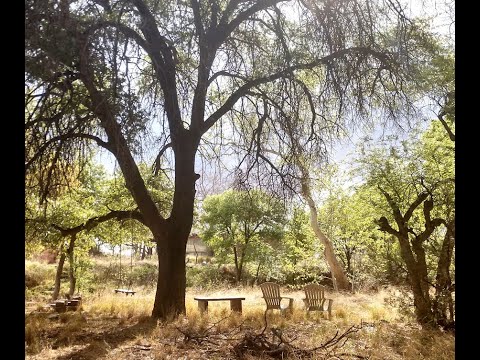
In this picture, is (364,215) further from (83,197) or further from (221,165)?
(83,197)

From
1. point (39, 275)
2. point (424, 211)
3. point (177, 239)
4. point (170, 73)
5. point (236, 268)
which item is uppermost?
point (170, 73)

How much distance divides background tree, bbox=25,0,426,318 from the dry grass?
1291mm

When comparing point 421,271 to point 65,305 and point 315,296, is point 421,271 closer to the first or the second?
point 315,296

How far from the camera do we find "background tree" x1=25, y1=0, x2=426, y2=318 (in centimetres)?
414

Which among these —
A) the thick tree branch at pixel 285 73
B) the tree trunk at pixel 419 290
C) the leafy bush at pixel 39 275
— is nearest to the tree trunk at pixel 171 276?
the thick tree branch at pixel 285 73

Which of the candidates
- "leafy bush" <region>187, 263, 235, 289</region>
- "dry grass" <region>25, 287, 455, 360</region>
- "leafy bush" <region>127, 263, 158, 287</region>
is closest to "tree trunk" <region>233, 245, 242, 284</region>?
"leafy bush" <region>187, 263, 235, 289</region>

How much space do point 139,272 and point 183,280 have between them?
2286 centimetres

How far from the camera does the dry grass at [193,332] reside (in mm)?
6305

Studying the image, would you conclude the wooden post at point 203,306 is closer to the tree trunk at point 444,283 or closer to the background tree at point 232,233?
the tree trunk at point 444,283

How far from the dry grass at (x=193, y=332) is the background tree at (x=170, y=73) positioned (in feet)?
4.24

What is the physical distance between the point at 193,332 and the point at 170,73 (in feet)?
14.5

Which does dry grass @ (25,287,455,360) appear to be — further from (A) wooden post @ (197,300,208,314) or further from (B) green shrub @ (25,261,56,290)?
(B) green shrub @ (25,261,56,290)

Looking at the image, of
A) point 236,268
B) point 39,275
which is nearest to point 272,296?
point 236,268

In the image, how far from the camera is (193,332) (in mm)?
7391
